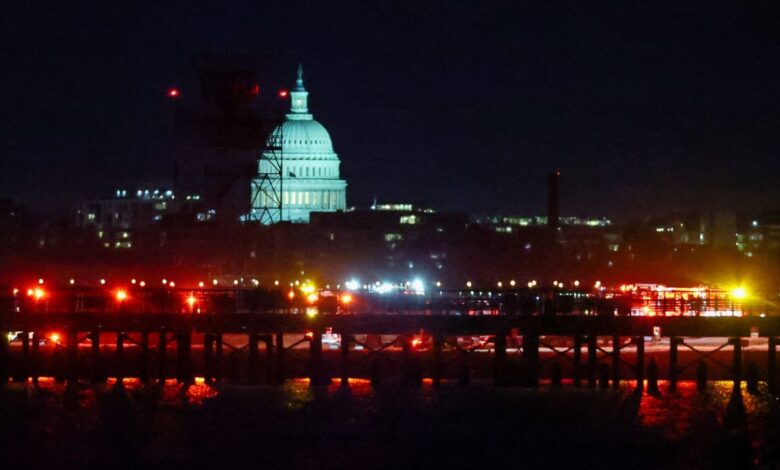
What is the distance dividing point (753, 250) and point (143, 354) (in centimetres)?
11925

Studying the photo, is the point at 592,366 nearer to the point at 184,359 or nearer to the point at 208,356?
the point at 208,356

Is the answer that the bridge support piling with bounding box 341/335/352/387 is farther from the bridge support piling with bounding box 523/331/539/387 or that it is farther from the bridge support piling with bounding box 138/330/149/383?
the bridge support piling with bounding box 138/330/149/383

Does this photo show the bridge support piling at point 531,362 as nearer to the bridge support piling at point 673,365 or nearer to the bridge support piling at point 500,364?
the bridge support piling at point 500,364

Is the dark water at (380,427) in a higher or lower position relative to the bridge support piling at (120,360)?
lower

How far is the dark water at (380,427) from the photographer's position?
2366 inches

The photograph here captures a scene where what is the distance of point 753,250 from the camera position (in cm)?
18812

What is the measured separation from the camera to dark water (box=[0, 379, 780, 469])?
6009 cm

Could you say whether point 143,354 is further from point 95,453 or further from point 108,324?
point 95,453

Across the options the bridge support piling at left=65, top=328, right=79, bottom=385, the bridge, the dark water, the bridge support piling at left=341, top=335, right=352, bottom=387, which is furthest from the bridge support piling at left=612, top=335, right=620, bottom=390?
the bridge support piling at left=65, top=328, right=79, bottom=385

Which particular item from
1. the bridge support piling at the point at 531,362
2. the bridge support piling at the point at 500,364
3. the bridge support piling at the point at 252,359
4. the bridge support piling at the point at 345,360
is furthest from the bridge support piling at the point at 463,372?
the bridge support piling at the point at 252,359

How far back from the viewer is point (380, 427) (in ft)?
217

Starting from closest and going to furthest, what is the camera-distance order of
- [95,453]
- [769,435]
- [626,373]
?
[95,453]
[769,435]
[626,373]

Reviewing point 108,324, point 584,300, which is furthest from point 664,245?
point 108,324

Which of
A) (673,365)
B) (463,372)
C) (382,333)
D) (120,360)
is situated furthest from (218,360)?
(673,365)
